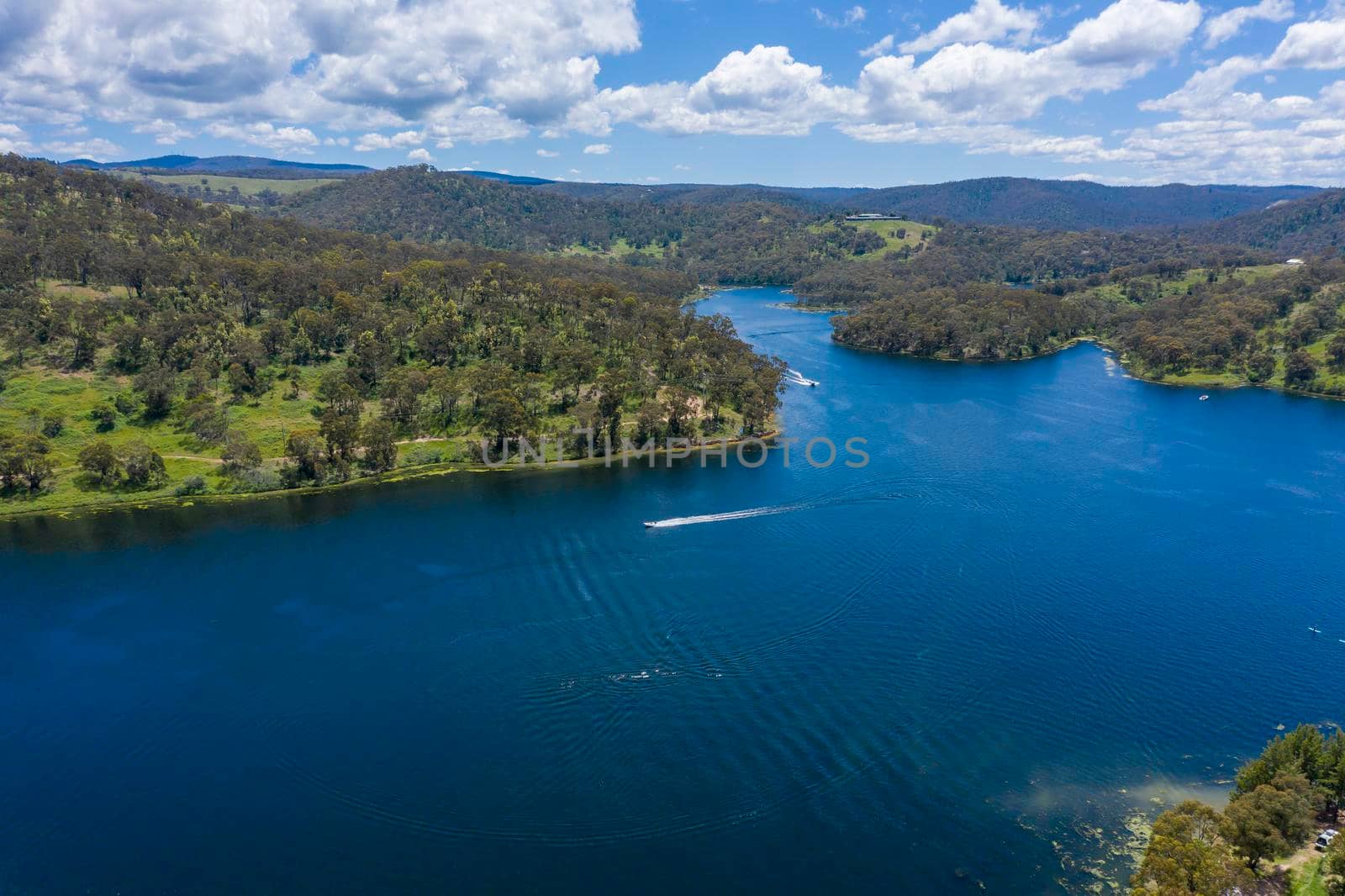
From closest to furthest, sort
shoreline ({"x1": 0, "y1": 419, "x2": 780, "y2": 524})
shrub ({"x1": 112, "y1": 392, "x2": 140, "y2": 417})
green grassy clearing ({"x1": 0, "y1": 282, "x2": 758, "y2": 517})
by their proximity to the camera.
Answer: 1. shoreline ({"x1": 0, "y1": 419, "x2": 780, "y2": 524})
2. green grassy clearing ({"x1": 0, "y1": 282, "x2": 758, "y2": 517})
3. shrub ({"x1": 112, "y1": 392, "x2": 140, "y2": 417})

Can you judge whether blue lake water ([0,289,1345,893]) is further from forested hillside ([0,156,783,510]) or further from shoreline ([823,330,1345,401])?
shoreline ([823,330,1345,401])

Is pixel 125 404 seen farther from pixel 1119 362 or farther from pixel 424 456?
pixel 1119 362

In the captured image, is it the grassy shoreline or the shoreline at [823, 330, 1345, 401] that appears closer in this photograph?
the grassy shoreline

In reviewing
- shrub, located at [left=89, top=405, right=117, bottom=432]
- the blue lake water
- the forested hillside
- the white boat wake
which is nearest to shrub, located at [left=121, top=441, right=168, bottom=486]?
the forested hillside

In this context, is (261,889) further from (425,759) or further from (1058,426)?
(1058,426)

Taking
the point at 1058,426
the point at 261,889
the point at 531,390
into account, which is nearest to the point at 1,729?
the point at 261,889

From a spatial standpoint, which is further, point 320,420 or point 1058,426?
point 1058,426

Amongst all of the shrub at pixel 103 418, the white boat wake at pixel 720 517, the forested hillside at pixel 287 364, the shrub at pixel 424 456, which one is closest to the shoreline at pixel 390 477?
the shrub at pixel 424 456
